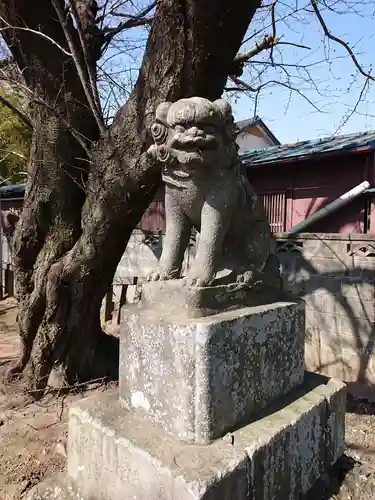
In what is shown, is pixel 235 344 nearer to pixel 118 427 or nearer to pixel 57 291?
pixel 118 427

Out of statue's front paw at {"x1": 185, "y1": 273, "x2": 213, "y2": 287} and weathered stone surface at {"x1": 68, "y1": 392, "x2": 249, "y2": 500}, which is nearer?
weathered stone surface at {"x1": 68, "y1": 392, "x2": 249, "y2": 500}

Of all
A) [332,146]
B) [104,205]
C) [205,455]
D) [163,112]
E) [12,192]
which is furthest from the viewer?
[12,192]

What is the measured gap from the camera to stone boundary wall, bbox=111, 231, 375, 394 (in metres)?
4.62

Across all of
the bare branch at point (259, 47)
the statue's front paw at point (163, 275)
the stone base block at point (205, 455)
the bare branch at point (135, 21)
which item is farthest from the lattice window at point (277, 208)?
the statue's front paw at point (163, 275)

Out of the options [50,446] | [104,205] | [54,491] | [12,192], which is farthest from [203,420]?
[12,192]

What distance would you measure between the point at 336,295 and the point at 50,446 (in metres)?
3.67

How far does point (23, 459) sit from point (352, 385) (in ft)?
12.4

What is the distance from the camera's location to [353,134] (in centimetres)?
706

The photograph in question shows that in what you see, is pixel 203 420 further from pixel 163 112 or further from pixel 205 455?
pixel 163 112

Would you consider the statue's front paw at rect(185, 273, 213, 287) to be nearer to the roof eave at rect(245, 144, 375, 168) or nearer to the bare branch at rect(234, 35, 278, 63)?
the bare branch at rect(234, 35, 278, 63)

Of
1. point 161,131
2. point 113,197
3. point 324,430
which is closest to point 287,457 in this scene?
point 324,430

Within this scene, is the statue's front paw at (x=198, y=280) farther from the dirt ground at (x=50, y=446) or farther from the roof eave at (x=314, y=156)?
the roof eave at (x=314, y=156)

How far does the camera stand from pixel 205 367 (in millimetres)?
1574

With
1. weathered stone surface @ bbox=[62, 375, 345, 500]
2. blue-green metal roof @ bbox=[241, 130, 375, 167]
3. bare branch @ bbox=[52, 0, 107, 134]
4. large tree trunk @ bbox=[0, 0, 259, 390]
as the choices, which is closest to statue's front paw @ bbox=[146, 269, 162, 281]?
weathered stone surface @ bbox=[62, 375, 345, 500]
